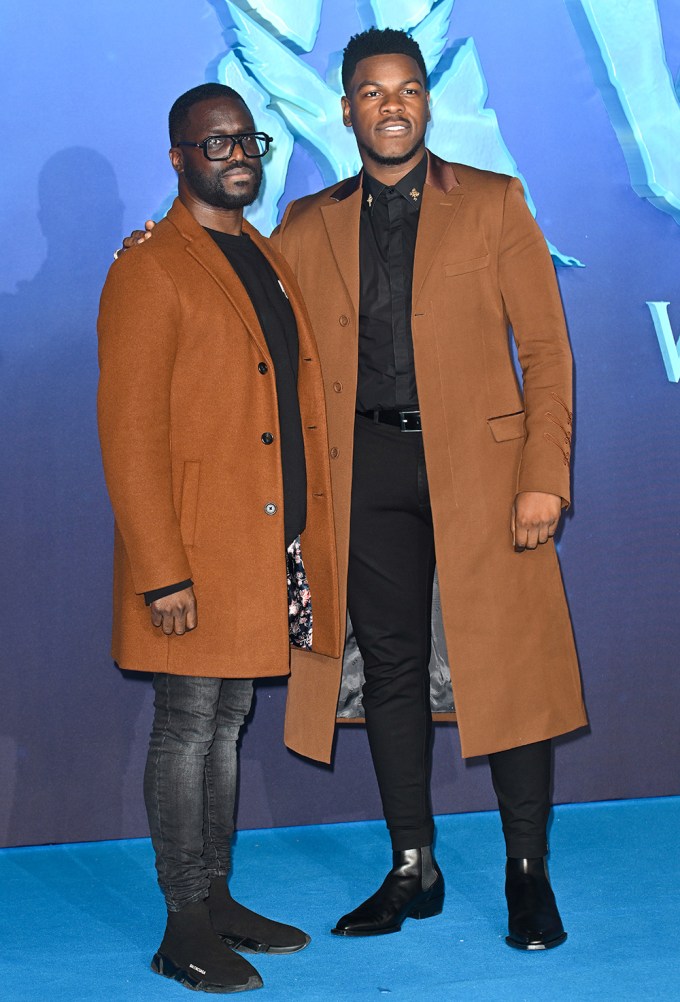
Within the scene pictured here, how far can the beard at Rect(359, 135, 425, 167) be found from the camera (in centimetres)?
254

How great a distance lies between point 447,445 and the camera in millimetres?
2500

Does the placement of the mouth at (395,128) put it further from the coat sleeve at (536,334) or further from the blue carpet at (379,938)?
the blue carpet at (379,938)

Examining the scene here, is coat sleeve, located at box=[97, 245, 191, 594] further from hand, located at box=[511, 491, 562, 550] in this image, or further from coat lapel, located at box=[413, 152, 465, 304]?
hand, located at box=[511, 491, 562, 550]

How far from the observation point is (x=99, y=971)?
238 cm

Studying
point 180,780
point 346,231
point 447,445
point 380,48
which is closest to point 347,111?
point 380,48

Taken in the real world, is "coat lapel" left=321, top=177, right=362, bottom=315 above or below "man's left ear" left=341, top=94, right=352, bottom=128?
below

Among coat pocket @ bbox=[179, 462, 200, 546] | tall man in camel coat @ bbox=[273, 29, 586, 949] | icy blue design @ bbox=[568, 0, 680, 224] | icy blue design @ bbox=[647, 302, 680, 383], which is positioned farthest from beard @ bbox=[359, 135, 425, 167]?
icy blue design @ bbox=[647, 302, 680, 383]

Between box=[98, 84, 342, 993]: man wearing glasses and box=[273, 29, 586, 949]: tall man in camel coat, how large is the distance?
0.70 feet

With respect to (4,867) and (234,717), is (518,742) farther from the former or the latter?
(4,867)

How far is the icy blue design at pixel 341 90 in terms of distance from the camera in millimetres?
3115

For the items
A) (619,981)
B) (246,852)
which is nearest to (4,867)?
(246,852)

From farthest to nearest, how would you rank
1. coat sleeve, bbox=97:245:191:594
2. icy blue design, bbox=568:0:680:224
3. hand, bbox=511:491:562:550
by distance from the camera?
1. icy blue design, bbox=568:0:680:224
2. hand, bbox=511:491:562:550
3. coat sleeve, bbox=97:245:191:594

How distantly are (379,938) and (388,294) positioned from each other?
1.35 meters

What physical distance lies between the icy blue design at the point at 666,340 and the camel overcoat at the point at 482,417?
0.91 meters
